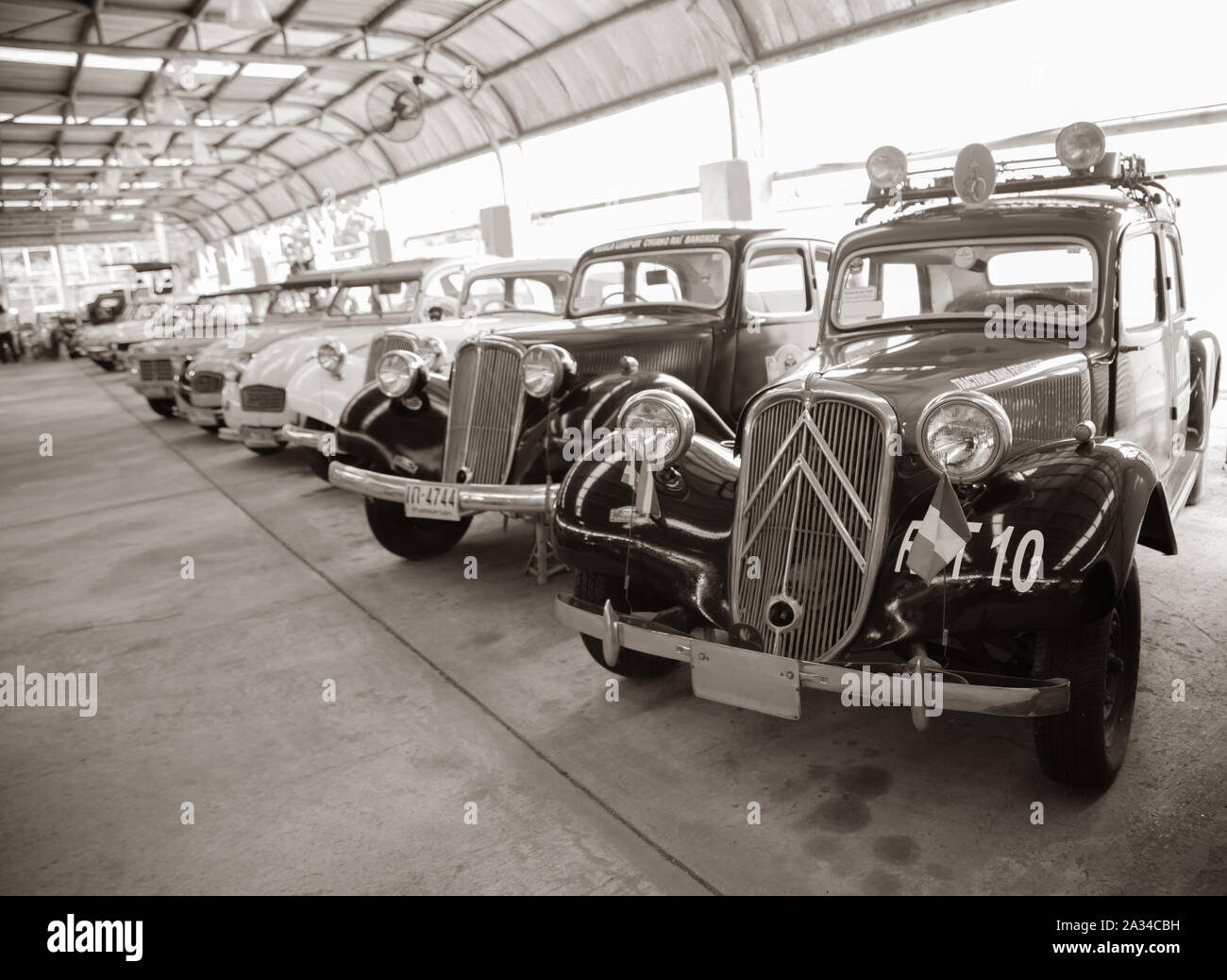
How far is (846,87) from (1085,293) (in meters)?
7.45

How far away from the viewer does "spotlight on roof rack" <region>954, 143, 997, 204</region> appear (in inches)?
141

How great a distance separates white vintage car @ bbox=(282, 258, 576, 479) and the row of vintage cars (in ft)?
0.45

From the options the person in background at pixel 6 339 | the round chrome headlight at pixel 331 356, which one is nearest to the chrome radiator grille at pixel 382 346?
the round chrome headlight at pixel 331 356

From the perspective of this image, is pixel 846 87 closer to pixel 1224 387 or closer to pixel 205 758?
pixel 1224 387

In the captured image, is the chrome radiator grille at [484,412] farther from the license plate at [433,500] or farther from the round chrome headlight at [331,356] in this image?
the round chrome headlight at [331,356]

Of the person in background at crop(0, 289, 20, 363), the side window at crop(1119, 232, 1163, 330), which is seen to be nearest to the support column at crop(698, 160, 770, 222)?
the side window at crop(1119, 232, 1163, 330)

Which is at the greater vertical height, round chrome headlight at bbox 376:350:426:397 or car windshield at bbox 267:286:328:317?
car windshield at bbox 267:286:328:317

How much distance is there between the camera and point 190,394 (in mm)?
9062

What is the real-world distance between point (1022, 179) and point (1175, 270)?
82 centimetres

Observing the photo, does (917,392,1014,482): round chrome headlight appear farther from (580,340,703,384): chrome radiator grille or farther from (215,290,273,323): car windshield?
(215,290,273,323): car windshield

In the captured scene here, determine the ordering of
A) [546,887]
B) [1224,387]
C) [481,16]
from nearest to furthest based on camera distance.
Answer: [546,887]
[1224,387]
[481,16]

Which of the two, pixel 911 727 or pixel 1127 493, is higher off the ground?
pixel 1127 493

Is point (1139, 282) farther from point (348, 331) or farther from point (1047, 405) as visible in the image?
point (348, 331)

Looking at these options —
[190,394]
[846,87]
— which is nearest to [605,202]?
[846,87]
